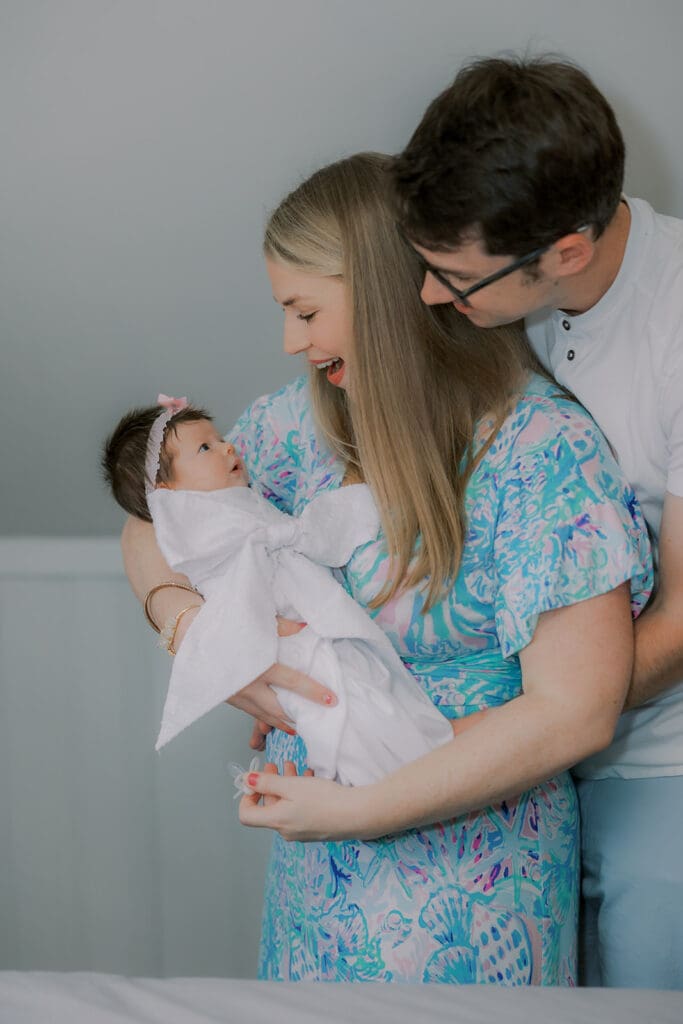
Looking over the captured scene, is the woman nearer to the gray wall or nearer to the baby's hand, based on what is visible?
the baby's hand

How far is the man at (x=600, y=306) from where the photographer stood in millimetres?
1242

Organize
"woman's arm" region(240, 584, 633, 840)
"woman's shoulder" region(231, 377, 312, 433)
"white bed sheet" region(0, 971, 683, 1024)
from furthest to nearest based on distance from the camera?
"woman's shoulder" region(231, 377, 312, 433) → "woman's arm" region(240, 584, 633, 840) → "white bed sheet" region(0, 971, 683, 1024)

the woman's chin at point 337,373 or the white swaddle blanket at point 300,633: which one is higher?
the woman's chin at point 337,373

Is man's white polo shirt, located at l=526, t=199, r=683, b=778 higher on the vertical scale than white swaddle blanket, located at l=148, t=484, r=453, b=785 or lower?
higher

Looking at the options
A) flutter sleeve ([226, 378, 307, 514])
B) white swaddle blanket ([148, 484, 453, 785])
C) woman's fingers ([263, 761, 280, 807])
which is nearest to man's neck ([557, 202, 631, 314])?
white swaddle blanket ([148, 484, 453, 785])

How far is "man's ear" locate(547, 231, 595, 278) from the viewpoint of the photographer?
1300mm

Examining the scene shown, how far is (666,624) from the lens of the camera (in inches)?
56.1

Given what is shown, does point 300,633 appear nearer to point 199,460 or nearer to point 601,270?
point 199,460

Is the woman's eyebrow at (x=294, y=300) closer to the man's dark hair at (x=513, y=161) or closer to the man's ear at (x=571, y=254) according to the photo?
the man's dark hair at (x=513, y=161)

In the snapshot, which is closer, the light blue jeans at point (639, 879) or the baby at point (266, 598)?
the baby at point (266, 598)

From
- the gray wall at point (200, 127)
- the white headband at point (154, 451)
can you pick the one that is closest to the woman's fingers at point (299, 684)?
the white headband at point (154, 451)

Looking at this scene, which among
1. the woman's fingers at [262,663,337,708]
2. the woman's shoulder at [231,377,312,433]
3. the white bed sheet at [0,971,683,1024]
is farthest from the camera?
the woman's shoulder at [231,377,312,433]

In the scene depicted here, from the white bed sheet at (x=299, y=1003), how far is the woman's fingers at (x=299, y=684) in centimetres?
36

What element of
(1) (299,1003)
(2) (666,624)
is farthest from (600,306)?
(1) (299,1003)
